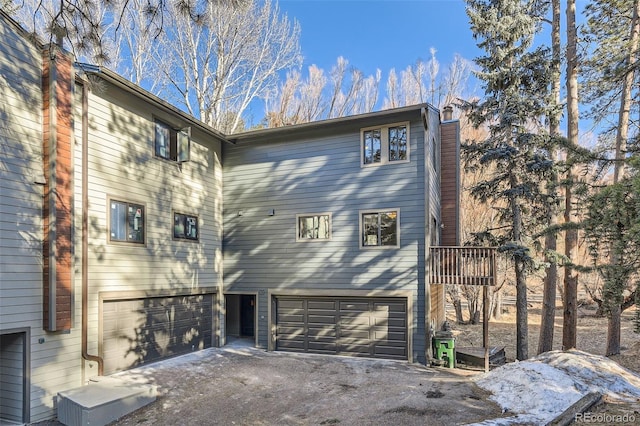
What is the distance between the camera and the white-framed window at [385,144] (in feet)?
34.0

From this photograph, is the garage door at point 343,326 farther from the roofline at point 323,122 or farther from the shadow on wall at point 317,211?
the roofline at point 323,122

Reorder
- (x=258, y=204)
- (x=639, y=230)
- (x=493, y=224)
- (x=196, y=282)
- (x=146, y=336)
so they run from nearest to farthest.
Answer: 1. (x=639, y=230)
2. (x=146, y=336)
3. (x=196, y=282)
4. (x=258, y=204)
5. (x=493, y=224)

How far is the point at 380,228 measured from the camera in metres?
10.4

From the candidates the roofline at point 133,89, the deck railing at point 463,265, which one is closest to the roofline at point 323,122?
the roofline at point 133,89

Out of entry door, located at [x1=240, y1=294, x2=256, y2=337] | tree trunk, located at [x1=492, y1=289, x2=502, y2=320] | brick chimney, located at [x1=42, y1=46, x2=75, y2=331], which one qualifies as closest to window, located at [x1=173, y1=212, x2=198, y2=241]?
brick chimney, located at [x1=42, y1=46, x2=75, y2=331]

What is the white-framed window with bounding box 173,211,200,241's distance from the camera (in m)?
10.5

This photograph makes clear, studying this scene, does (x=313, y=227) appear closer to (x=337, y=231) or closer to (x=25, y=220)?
(x=337, y=231)

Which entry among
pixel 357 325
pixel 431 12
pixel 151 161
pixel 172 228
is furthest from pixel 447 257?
pixel 431 12

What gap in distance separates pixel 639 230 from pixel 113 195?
9373 millimetres

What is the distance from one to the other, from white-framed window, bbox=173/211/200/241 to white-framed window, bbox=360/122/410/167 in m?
5.13

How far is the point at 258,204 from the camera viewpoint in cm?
1185

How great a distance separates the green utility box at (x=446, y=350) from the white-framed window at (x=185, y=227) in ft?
23.7

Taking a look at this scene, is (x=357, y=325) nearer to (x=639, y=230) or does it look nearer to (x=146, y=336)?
(x=146, y=336)

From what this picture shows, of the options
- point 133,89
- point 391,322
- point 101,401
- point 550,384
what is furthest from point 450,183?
point 101,401
